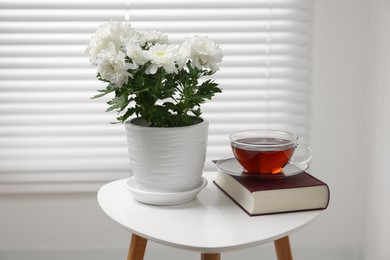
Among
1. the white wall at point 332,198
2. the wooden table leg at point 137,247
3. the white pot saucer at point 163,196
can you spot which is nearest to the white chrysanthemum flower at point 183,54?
the white pot saucer at point 163,196

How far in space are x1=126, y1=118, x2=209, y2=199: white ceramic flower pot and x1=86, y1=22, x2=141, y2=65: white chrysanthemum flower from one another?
16 centimetres

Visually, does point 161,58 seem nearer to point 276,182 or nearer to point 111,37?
point 111,37

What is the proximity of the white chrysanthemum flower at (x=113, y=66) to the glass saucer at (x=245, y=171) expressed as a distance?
31cm

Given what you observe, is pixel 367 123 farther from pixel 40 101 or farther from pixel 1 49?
pixel 1 49

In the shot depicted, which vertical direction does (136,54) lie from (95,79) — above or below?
above

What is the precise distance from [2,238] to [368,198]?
119cm

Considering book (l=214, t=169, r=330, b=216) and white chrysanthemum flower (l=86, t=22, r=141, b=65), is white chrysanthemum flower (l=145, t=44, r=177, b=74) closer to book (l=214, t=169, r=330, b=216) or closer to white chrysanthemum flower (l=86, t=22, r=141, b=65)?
white chrysanthemum flower (l=86, t=22, r=141, b=65)

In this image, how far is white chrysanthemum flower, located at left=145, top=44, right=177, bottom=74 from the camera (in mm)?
1082

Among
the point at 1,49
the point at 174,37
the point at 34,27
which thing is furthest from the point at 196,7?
the point at 1,49

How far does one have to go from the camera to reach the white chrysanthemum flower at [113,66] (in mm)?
1063

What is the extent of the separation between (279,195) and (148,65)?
351mm

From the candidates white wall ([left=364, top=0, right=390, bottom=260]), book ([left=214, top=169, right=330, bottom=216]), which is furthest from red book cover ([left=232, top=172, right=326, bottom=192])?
white wall ([left=364, top=0, right=390, bottom=260])

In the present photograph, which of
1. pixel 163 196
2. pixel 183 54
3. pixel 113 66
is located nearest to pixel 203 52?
pixel 183 54

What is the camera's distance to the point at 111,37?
111 cm
